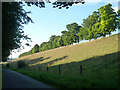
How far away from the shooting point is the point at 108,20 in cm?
3984

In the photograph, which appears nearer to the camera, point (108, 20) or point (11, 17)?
point (11, 17)

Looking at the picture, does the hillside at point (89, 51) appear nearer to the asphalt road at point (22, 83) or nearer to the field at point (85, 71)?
the field at point (85, 71)

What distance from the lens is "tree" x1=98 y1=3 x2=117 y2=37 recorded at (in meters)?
39.6

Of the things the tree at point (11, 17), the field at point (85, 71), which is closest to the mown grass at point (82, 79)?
the field at point (85, 71)

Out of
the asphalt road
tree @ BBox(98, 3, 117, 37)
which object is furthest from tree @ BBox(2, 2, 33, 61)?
tree @ BBox(98, 3, 117, 37)

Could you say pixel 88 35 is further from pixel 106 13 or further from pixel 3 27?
pixel 3 27

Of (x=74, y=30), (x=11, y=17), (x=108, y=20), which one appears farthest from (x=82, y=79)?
(x=74, y=30)

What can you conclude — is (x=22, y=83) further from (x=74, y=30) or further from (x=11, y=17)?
(x=74, y=30)

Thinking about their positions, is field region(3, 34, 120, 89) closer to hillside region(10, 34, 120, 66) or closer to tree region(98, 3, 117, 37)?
hillside region(10, 34, 120, 66)

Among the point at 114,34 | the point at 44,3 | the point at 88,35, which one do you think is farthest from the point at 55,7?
the point at 88,35

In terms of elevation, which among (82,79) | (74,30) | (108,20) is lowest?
(82,79)

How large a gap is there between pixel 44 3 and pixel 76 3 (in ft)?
8.88

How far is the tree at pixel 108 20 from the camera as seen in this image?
39.6 meters

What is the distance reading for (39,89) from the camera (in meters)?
6.64
